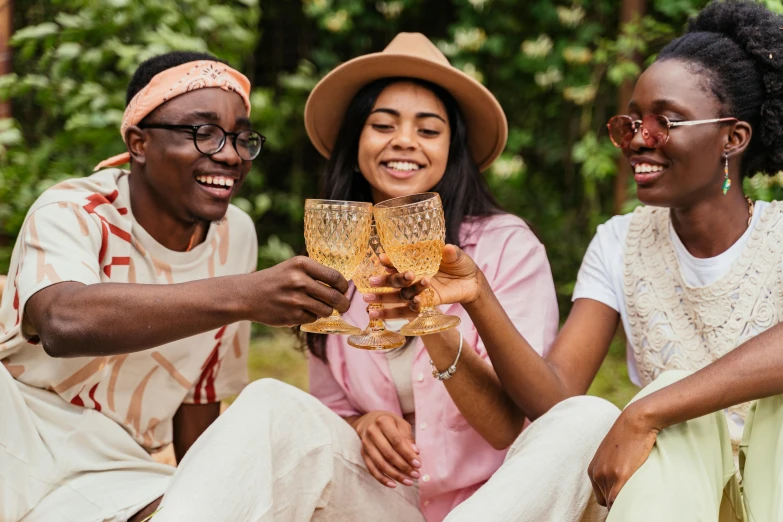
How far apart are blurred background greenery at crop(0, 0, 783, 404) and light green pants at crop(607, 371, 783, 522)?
1.70 m

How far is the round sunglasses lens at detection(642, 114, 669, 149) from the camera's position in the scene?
117 inches

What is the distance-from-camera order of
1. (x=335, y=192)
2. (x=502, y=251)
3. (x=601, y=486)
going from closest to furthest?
1. (x=601, y=486)
2. (x=502, y=251)
3. (x=335, y=192)

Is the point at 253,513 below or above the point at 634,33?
below

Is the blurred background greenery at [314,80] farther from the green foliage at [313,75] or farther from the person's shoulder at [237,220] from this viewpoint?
the person's shoulder at [237,220]

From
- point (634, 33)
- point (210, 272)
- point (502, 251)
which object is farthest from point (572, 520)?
point (634, 33)

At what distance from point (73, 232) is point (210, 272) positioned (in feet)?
1.91

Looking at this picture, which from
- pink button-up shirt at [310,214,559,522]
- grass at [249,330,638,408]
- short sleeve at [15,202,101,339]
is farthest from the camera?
grass at [249,330,638,408]

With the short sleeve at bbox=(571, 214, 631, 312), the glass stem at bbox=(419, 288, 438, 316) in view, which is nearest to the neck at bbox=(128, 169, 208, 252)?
the glass stem at bbox=(419, 288, 438, 316)

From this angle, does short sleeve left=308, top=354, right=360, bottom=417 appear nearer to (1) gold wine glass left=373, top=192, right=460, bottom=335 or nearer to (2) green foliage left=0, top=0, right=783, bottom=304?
(1) gold wine glass left=373, top=192, right=460, bottom=335

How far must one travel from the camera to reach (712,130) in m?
2.97

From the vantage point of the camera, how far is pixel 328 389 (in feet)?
11.5

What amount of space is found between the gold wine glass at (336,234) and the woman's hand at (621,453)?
78cm

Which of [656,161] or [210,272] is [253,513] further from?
[656,161]

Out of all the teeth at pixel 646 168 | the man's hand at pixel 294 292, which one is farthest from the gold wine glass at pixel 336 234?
the teeth at pixel 646 168
